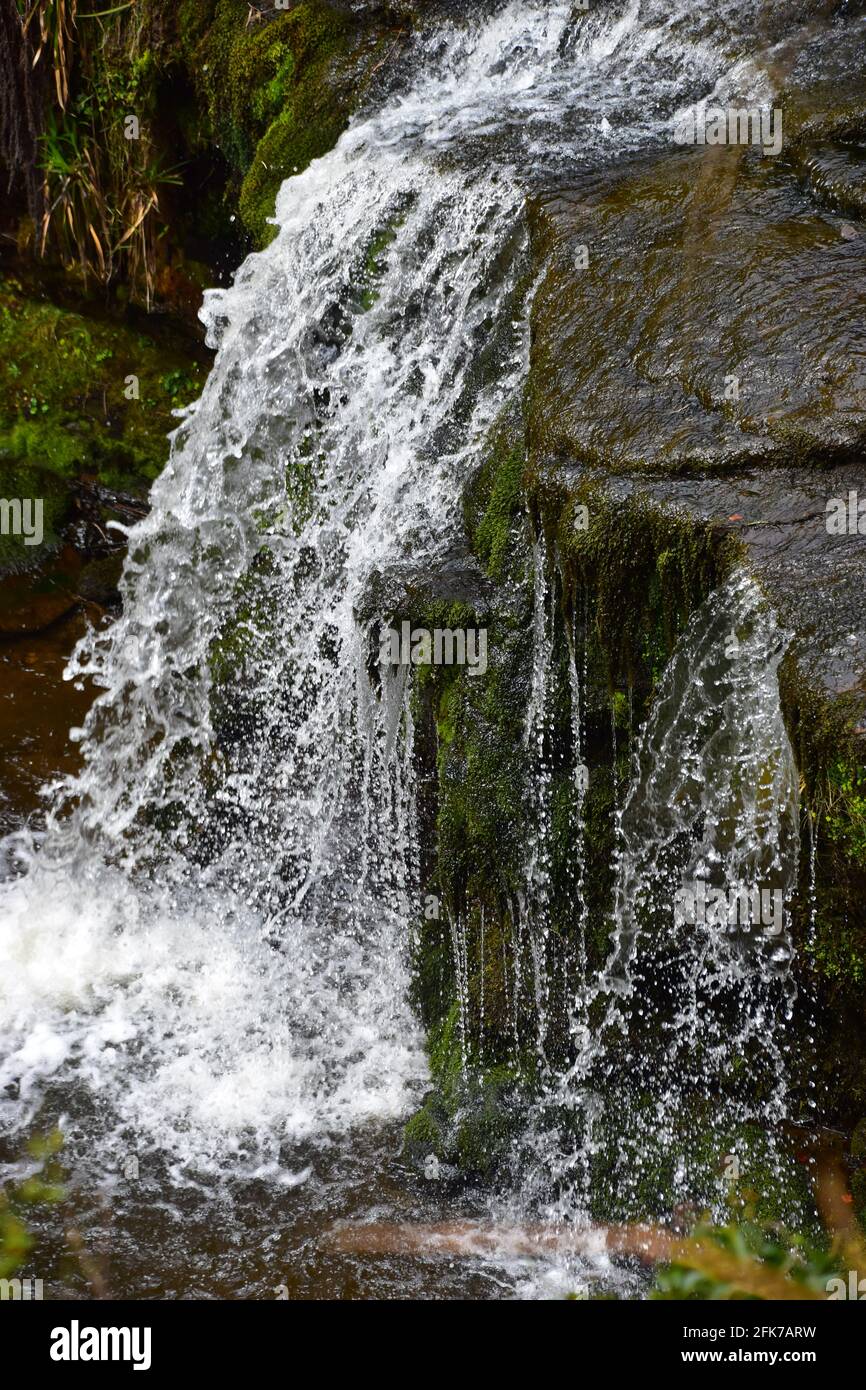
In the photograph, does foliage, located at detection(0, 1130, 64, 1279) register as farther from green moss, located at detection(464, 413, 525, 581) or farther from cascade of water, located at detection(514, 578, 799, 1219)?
green moss, located at detection(464, 413, 525, 581)

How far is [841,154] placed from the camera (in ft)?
15.4

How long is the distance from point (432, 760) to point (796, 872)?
1602mm

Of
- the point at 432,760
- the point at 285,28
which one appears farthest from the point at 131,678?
the point at 285,28

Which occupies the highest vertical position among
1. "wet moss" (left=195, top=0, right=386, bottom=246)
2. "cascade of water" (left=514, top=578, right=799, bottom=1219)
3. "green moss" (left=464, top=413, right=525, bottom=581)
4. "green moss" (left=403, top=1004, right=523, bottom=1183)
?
"wet moss" (left=195, top=0, right=386, bottom=246)

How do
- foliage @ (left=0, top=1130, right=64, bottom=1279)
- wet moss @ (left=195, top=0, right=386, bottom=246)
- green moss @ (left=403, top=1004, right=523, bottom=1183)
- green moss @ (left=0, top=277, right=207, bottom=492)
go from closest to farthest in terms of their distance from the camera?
foliage @ (left=0, top=1130, right=64, bottom=1279) < green moss @ (left=403, top=1004, right=523, bottom=1183) < wet moss @ (left=195, top=0, right=386, bottom=246) < green moss @ (left=0, top=277, right=207, bottom=492)

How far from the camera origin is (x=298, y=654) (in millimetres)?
5469

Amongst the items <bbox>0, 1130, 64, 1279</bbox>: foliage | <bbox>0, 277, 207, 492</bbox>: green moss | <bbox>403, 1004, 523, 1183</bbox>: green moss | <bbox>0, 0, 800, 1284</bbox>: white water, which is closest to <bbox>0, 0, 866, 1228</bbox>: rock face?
<bbox>403, 1004, 523, 1183</bbox>: green moss

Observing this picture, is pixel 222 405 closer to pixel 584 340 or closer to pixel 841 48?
pixel 584 340

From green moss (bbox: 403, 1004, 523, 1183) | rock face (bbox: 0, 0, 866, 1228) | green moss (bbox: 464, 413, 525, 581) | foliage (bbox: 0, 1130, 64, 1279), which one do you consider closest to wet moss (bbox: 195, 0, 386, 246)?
rock face (bbox: 0, 0, 866, 1228)

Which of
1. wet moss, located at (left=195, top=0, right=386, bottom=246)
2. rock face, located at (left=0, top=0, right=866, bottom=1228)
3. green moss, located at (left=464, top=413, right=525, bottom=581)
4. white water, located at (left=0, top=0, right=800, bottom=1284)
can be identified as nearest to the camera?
rock face, located at (left=0, top=0, right=866, bottom=1228)

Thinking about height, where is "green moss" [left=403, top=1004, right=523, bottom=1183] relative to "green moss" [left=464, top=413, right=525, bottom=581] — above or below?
below

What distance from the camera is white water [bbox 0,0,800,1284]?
4719 millimetres

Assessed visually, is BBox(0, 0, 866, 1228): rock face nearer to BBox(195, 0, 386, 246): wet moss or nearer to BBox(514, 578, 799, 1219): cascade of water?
BBox(514, 578, 799, 1219): cascade of water

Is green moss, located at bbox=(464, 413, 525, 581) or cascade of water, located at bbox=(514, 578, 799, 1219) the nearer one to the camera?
cascade of water, located at bbox=(514, 578, 799, 1219)
